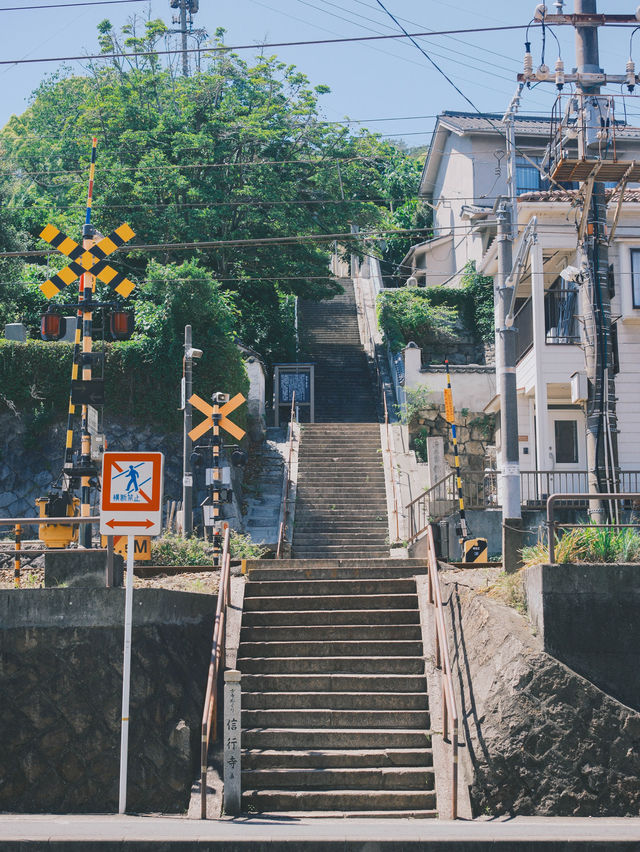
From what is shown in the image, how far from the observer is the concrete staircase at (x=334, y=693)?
33.4 ft

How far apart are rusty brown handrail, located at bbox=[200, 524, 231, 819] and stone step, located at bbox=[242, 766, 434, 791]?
0.61 metres

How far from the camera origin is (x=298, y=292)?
→ 116ft

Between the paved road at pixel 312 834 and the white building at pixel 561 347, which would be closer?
the paved road at pixel 312 834

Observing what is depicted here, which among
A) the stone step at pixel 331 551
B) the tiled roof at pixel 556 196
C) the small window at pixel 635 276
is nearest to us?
the stone step at pixel 331 551

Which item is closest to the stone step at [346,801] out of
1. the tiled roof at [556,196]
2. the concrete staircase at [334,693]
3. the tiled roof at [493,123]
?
the concrete staircase at [334,693]

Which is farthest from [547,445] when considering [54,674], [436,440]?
[54,674]

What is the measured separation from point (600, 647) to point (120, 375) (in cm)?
1870

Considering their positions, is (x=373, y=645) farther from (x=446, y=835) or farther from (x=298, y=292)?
(x=298, y=292)

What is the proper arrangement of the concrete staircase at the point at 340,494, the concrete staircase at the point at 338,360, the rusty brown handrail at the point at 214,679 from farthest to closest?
the concrete staircase at the point at 338,360, the concrete staircase at the point at 340,494, the rusty brown handrail at the point at 214,679

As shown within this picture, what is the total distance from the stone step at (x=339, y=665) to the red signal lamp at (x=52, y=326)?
5.89 m

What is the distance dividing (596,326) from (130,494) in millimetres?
10392

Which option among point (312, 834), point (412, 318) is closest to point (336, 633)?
point (312, 834)

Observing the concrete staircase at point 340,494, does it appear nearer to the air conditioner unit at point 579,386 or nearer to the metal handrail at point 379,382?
the metal handrail at point 379,382

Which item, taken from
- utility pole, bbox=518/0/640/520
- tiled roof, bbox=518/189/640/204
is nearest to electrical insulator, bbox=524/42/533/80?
utility pole, bbox=518/0/640/520
